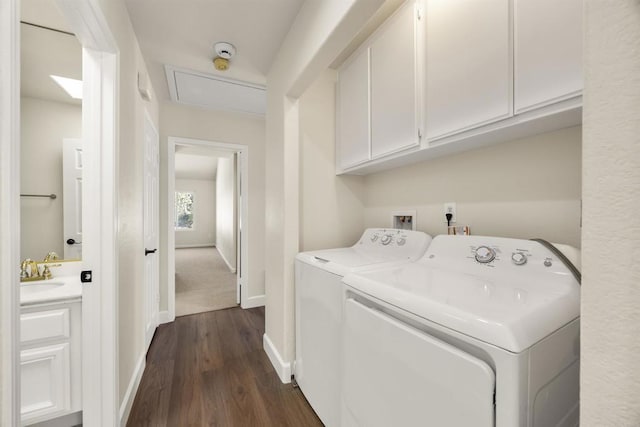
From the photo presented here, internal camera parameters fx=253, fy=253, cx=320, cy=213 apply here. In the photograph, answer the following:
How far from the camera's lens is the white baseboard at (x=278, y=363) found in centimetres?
178

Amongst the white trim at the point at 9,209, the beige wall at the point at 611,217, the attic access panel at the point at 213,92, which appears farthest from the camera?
the attic access panel at the point at 213,92

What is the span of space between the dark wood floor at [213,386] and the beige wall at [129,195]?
222mm

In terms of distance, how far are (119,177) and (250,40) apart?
130cm

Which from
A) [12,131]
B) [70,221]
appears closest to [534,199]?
[12,131]

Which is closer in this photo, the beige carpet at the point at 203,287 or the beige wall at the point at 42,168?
the beige wall at the point at 42,168

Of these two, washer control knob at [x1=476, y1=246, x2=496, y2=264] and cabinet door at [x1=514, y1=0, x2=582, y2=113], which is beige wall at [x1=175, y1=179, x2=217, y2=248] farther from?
cabinet door at [x1=514, y1=0, x2=582, y2=113]

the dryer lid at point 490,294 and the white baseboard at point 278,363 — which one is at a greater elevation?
the dryer lid at point 490,294

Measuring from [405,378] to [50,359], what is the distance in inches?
68.9

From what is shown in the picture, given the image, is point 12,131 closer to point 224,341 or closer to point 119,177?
point 119,177

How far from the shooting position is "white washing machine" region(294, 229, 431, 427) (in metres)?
1.27

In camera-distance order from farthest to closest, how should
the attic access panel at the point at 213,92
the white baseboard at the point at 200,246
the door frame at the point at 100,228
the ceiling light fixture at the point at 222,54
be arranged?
1. the white baseboard at the point at 200,246
2. the attic access panel at the point at 213,92
3. the ceiling light fixture at the point at 222,54
4. the door frame at the point at 100,228

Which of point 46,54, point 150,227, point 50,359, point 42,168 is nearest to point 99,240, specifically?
point 50,359

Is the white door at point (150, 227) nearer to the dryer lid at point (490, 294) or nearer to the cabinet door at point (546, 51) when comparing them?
the dryer lid at point (490, 294)

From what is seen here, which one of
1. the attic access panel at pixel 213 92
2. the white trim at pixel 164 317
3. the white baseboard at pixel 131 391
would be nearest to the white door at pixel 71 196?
the white baseboard at pixel 131 391
